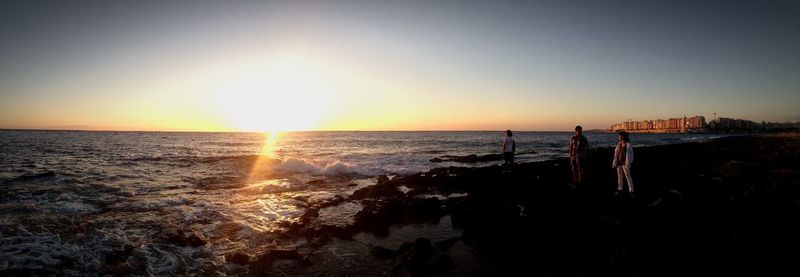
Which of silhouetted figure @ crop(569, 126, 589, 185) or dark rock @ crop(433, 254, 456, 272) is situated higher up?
silhouetted figure @ crop(569, 126, 589, 185)

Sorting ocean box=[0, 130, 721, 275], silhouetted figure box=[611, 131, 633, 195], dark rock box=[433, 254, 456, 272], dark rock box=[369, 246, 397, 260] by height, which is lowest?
ocean box=[0, 130, 721, 275]

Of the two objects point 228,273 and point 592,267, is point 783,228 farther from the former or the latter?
point 228,273

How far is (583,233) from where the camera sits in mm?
7023

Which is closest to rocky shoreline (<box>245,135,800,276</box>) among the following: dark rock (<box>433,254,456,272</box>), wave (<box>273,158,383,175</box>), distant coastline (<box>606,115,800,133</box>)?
dark rock (<box>433,254,456,272</box>)

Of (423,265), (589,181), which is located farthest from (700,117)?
(423,265)

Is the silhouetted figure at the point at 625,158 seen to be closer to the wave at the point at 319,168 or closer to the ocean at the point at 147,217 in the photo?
the ocean at the point at 147,217

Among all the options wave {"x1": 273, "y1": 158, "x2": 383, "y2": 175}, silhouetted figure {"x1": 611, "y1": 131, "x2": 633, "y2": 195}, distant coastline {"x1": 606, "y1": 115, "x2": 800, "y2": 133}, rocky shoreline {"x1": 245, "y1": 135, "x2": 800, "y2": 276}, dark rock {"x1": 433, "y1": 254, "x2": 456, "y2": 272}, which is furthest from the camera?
distant coastline {"x1": 606, "y1": 115, "x2": 800, "y2": 133}

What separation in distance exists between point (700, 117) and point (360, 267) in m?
212

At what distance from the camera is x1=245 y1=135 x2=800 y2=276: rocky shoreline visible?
5.42m

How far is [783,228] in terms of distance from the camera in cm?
630

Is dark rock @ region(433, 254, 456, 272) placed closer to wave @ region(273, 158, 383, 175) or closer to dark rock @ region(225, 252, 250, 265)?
dark rock @ region(225, 252, 250, 265)

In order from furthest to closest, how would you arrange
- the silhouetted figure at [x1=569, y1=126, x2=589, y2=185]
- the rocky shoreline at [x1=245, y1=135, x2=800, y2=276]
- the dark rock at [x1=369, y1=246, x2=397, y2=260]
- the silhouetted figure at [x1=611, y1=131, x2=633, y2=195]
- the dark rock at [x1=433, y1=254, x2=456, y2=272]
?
the silhouetted figure at [x1=569, y1=126, x2=589, y2=185]
the silhouetted figure at [x1=611, y1=131, x2=633, y2=195]
the dark rock at [x1=369, y1=246, x2=397, y2=260]
the dark rock at [x1=433, y1=254, x2=456, y2=272]
the rocky shoreline at [x1=245, y1=135, x2=800, y2=276]

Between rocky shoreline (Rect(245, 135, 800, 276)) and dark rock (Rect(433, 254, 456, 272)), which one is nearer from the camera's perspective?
rocky shoreline (Rect(245, 135, 800, 276))

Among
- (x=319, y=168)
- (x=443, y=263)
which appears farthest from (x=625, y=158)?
(x=319, y=168)
